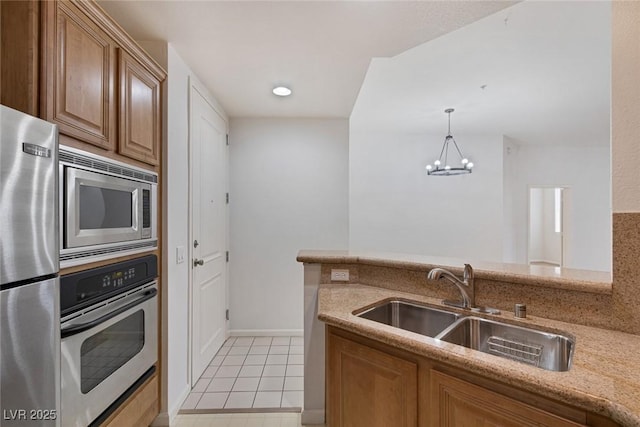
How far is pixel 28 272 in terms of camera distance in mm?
954

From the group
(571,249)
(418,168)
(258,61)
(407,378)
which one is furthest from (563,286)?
(571,249)

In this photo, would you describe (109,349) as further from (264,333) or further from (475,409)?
(264,333)

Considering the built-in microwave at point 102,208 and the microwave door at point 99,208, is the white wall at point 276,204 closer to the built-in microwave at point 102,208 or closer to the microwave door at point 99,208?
the built-in microwave at point 102,208

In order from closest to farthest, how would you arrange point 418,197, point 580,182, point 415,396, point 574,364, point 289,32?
1. point 574,364
2. point 415,396
3. point 289,32
4. point 418,197
5. point 580,182

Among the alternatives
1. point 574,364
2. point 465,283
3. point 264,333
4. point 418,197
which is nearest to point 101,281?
point 465,283

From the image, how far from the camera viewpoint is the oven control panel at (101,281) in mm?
1133

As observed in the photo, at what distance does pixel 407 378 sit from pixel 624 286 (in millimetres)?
873

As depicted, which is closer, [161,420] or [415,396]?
[415,396]

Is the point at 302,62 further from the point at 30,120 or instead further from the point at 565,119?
the point at 565,119

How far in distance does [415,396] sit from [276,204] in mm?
2540

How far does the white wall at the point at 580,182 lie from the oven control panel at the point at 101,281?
6.73 meters

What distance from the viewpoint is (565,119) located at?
4.62 metres

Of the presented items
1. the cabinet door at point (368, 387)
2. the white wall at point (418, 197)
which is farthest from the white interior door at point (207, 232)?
the white wall at point (418, 197)

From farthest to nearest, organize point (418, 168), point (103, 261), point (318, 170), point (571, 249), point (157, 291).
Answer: point (571, 249) → point (418, 168) → point (318, 170) → point (157, 291) → point (103, 261)
